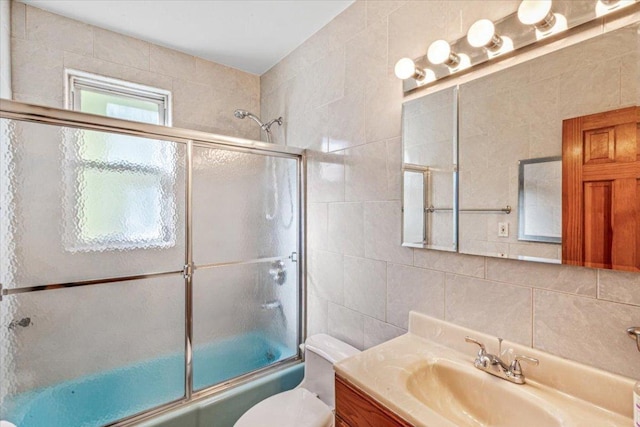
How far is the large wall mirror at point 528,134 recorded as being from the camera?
2.62 feet

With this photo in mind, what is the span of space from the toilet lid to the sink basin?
0.56m

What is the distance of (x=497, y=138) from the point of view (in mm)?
1019

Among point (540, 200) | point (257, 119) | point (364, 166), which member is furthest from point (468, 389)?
point (257, 119)

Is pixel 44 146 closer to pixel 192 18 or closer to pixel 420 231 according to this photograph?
pixel 192 18

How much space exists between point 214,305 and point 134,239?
0.57 metres

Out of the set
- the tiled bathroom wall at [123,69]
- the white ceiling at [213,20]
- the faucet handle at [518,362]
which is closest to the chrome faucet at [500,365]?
the faucet handle at [518,362]

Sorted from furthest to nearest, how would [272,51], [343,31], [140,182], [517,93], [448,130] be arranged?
[272,51]
[343,31]
[140,182]
[448,130]
[517,93]

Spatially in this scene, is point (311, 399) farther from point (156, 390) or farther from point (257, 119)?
point (257, 119)

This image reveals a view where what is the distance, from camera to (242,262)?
1.80 m

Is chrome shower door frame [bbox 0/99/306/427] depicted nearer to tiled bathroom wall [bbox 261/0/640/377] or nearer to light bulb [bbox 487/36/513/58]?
tiled bathroom wall [bbox 261/0/640/377]

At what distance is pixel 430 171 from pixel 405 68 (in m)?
0.45

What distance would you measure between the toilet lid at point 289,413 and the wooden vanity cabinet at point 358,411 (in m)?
0.34

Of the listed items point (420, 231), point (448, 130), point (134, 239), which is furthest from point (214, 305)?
point (448, 130)

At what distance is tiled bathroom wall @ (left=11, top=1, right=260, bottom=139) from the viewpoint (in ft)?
5.32
